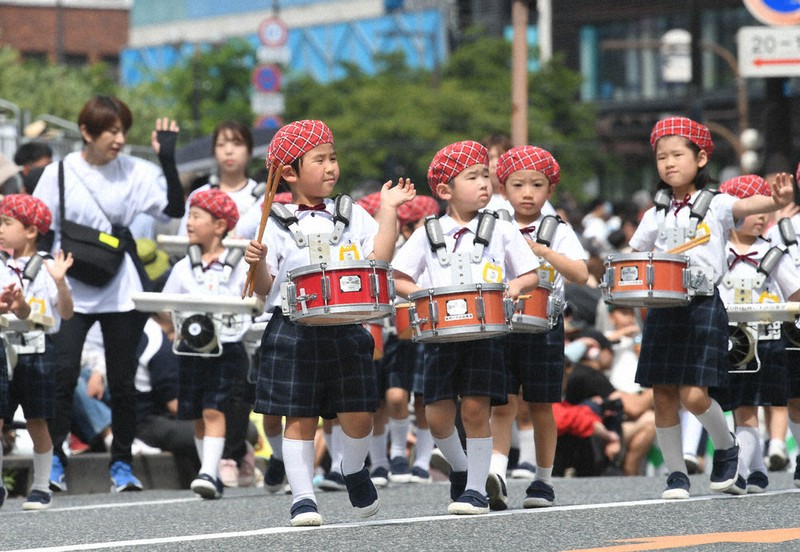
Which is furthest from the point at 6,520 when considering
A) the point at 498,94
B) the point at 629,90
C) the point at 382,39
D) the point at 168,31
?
the point at 168,31

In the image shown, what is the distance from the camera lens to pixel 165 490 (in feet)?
38.2

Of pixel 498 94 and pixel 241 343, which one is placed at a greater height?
pixel 498 94

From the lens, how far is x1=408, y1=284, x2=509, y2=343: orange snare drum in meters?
7.55

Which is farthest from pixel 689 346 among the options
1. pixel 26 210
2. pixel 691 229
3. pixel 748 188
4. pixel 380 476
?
pixel 26 210

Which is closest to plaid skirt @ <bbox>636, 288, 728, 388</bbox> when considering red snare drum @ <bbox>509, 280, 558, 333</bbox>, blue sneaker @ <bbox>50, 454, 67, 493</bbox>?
red snare drum @ <bbox>509, 280, 558, 333</bbox>

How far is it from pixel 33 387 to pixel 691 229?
3.76 meters

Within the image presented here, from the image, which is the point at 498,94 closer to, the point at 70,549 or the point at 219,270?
the point at 219,270

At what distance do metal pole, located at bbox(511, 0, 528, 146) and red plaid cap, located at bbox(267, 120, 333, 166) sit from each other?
8534mm

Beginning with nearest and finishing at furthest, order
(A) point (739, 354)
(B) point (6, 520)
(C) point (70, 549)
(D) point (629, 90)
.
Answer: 1. (C) point (70, 549)
2. (B) point (6, 520)
3. (A) point (739, 354)
4. (D) point (629, 90)

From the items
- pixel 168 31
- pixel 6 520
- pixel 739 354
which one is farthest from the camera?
pixel 168 31

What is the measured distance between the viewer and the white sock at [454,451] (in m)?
8.11

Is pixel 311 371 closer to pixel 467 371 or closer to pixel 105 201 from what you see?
pixel 467 371

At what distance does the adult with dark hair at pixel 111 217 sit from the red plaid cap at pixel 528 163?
2680 mm

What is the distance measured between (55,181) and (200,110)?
147 feet
